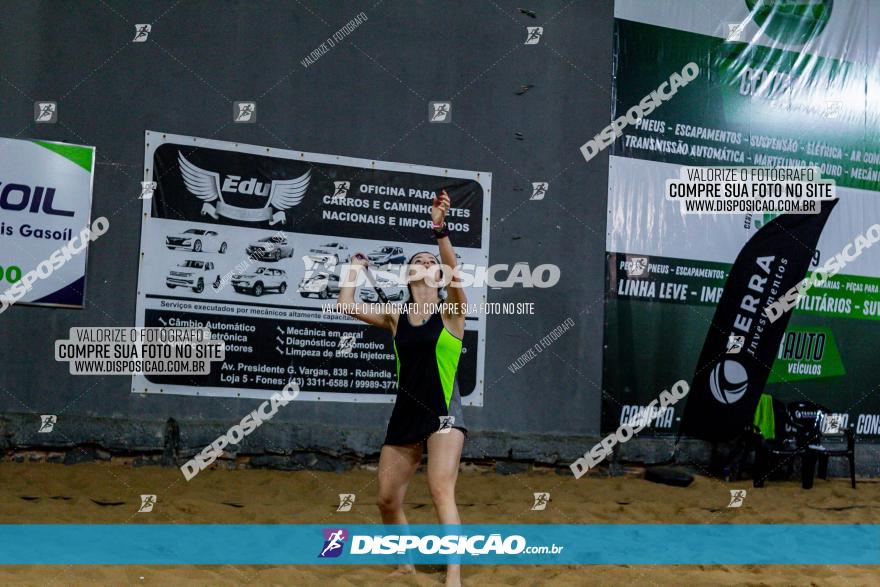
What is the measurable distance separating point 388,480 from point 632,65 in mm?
5707

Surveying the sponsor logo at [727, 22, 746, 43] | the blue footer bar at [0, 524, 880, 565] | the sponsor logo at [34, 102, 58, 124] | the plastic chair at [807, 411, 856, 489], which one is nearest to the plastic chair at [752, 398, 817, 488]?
the plastic chair at [807, 411, 856, 489]

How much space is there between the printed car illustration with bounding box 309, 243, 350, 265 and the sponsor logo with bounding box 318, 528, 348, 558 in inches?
121

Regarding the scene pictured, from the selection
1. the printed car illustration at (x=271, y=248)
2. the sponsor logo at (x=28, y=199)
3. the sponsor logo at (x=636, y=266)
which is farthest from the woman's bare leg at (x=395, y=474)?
the sponsor logo at (x=636, y=266)

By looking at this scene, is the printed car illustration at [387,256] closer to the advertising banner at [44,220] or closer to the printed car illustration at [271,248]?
the printed car illustration at [271,248]

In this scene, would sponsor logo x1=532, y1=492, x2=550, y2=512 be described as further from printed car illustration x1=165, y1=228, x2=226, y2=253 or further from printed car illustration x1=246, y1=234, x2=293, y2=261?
printed car illustration x1=165, y1=228, x2=226, y2=253

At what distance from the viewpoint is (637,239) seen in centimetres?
886

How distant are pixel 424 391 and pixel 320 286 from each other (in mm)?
3314

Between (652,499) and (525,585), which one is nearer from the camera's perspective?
(525,585)

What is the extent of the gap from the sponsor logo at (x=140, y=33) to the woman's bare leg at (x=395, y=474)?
4.59 meters

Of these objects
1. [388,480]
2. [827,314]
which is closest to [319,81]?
[388,480]

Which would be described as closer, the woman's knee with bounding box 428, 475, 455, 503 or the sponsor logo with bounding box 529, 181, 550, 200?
the woman's knee with bounding box 428, 475, 455, 503

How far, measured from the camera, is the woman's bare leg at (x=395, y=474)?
4703 millimetres

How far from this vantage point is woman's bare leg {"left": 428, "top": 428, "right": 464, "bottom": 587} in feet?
15.0

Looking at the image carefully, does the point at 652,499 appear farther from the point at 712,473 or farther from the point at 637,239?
the point at 637,239
